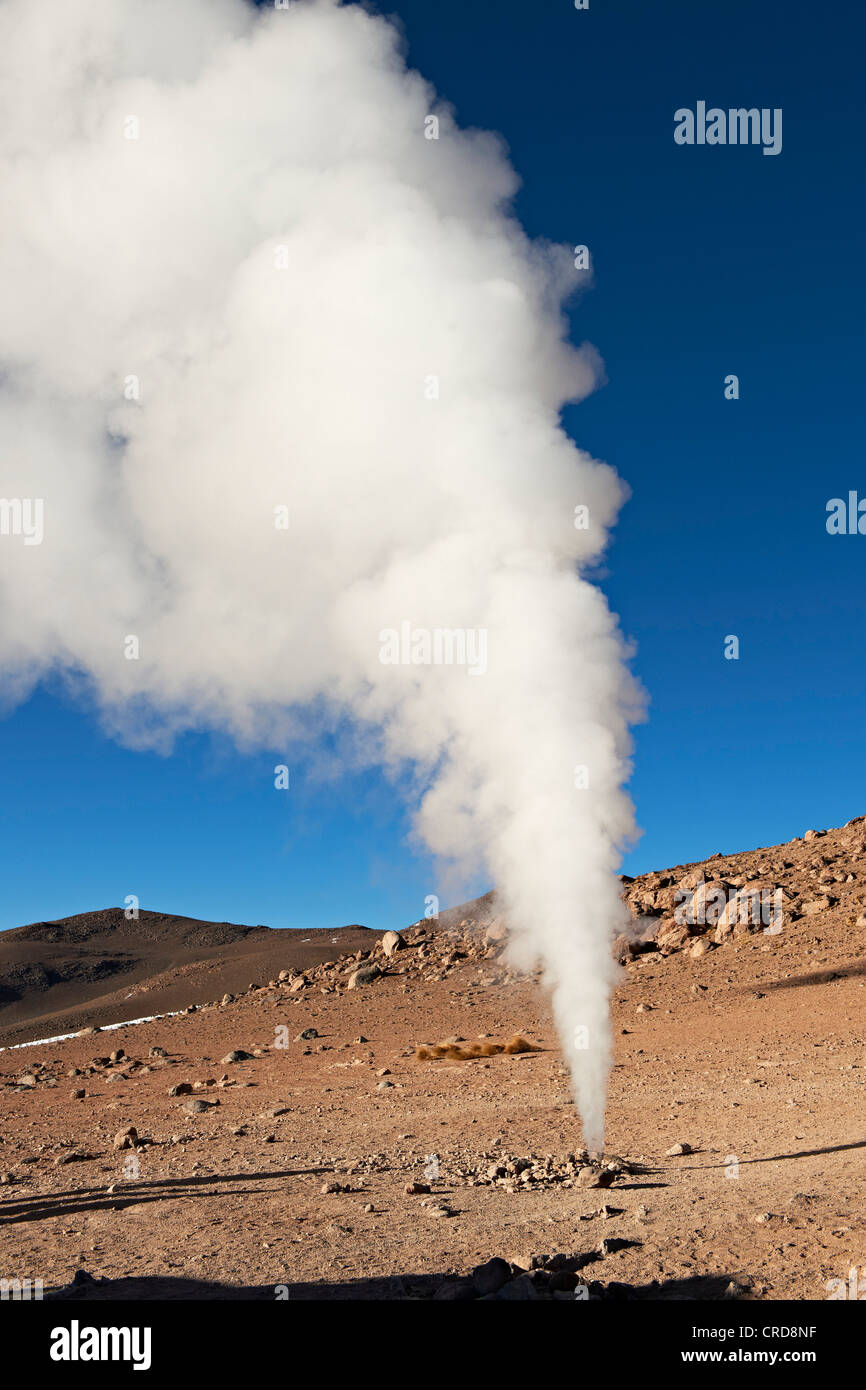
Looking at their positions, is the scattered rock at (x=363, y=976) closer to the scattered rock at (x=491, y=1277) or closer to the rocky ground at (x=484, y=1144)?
the rocky ground at (x=484, y=1144)

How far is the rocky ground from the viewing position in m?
7.93

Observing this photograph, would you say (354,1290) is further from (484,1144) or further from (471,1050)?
(471,1050)

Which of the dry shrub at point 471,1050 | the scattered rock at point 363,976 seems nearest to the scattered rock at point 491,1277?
the dry shrub at point 471,1050

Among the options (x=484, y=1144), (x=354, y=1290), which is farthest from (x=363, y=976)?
(x=354, y=1290)

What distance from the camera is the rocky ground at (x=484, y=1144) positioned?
7934 mm

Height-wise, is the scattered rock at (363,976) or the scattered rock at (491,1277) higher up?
the scattered rock at (363,976)

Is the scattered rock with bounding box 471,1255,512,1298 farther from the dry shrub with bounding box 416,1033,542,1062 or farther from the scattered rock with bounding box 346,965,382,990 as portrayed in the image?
the scattered rock with bounding box 346,965,382,990

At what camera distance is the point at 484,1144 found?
547 inches

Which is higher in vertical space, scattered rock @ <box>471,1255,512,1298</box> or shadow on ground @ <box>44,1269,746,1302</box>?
scattered rock @ <box>471,1255,512,1298</box>

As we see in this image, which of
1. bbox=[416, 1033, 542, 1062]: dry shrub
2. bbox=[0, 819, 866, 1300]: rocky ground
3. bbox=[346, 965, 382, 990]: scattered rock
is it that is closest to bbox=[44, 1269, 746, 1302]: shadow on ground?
bbox=[0, 819, 866, 1300]: rocky ground
